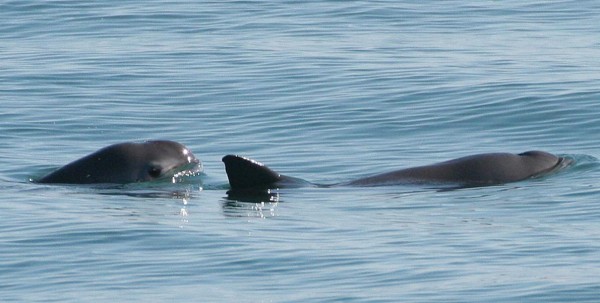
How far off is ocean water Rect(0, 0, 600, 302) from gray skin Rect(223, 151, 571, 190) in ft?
0.81

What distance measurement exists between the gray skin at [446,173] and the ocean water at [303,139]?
25 cm

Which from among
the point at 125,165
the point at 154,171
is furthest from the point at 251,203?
the point at 125,165

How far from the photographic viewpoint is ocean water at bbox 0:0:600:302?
13.2 metres

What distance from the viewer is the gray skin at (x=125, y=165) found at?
18.4m

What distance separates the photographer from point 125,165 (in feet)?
60.7

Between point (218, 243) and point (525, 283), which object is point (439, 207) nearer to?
point (218, 243)

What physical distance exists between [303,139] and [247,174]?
4273 millimetres

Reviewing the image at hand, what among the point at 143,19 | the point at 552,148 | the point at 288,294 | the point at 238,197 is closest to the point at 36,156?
the point at 238,197

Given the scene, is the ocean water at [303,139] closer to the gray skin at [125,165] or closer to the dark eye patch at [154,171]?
the gray skin at [125,165]

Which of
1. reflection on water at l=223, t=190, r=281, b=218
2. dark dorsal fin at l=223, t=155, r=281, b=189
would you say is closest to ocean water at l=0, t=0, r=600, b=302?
reflection on water at l=223, t=190, r=281, b=218

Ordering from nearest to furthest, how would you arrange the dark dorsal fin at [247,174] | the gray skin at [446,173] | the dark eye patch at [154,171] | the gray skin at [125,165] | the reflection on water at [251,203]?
the reflection on water at [251,203]
the dark dorsal fin at [247,174]
the gray skin at [446,173]
the gray skin at [125,165]
the dark eye patch at [154,171]

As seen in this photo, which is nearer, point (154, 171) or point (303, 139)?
point (154, 171)

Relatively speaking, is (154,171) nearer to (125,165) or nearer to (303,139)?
(125,165)

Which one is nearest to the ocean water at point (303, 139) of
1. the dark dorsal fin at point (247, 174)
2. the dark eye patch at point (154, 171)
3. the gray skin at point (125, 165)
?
the dark dorsal fin at point (247, 174)
